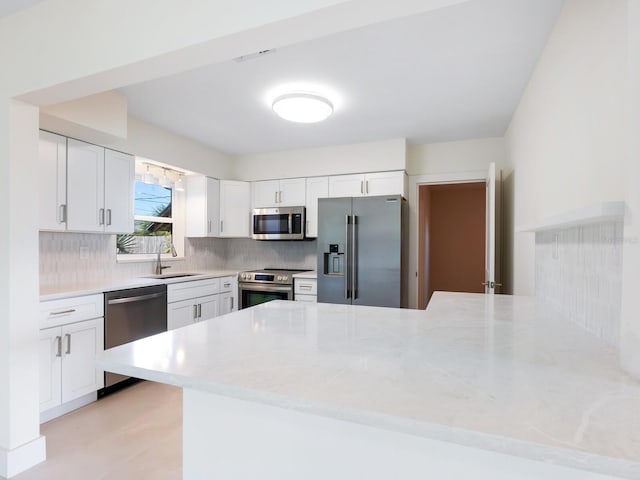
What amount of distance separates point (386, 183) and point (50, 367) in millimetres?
3350

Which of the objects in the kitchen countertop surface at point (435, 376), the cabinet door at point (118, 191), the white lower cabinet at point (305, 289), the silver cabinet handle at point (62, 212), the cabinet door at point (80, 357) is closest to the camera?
the kitchen countertop surface at point (435, 376)

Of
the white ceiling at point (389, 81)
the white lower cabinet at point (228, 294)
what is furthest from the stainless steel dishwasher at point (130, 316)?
the white ceiling at point (389, 81)

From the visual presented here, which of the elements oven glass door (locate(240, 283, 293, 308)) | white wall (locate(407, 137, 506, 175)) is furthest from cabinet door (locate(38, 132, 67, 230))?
white wall (locate(407, 137, 506, 175))

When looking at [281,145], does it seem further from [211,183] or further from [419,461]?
[419,461]

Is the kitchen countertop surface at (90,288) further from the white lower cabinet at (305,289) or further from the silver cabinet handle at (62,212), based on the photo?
the white lower cabinet at (305,289)

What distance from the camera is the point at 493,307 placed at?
1828 mm

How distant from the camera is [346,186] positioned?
402cm

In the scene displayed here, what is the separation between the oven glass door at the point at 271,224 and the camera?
4234 millimetres

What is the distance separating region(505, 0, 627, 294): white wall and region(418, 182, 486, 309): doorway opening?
12.3ft

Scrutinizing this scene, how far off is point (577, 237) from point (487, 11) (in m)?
1.21

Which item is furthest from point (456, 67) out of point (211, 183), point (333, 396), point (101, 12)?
point (211, 183)

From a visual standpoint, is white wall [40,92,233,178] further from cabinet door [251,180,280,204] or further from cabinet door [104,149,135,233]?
cabinet door [251,180,280,204]

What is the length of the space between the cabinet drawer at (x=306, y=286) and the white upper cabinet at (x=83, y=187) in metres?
1.80

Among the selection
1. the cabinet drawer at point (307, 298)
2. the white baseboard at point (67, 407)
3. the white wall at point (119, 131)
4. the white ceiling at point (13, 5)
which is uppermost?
the white ceiling at point (13, 5)
